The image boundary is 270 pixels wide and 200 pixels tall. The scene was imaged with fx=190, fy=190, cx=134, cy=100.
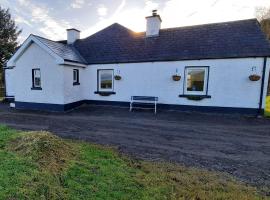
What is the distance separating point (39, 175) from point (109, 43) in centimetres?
1186

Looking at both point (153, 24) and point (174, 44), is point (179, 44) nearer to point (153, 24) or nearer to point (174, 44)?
point (174, 44)

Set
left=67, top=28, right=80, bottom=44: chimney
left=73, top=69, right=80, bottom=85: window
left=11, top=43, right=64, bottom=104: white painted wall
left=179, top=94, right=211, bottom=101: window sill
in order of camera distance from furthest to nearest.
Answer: left=67, top=28, right=80, bottom=44: chimney, left=73, top=69, right=80, bottom=85: window, left=11, top=43, right=64, bottom=104: white painted wall, left=179, top=94, right=211, bottom=101: window sill

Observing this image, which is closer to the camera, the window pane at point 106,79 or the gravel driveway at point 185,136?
the gravel driveway at point 185,136

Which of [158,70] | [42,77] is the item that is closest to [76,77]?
[42,77]

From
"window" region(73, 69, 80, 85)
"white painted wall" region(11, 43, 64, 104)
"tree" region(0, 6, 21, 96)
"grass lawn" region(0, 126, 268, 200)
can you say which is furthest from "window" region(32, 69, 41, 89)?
"tree" region(0, 6, 21, 96)

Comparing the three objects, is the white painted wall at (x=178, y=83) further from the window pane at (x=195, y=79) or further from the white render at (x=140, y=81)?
the window pane at (x=195, y=79)

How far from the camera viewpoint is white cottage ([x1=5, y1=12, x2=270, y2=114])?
10307 mm

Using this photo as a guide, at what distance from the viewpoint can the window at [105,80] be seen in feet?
43.6

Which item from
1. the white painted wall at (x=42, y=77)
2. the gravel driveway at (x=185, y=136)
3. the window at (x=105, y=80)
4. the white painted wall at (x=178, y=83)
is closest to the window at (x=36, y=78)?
the white painted wall at (x=42, y=77)

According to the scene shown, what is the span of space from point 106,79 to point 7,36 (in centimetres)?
2303

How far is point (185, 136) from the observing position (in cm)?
693

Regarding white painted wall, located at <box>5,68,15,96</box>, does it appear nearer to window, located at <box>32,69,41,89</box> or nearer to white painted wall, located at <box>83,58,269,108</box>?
window, located at <box>32,69,41,89</box>

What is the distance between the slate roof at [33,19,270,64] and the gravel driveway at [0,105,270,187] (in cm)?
361

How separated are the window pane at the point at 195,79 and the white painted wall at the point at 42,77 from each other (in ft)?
24.8
